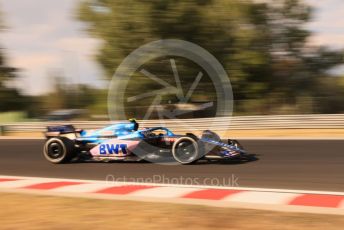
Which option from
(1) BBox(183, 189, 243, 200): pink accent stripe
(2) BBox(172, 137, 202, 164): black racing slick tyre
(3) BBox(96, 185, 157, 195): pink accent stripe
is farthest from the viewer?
(2) BBox(172, 137, 202, 164): black racing slick tyre

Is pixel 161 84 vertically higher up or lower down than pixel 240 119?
higher up

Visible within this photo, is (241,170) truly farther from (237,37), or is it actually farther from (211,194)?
(237,37)

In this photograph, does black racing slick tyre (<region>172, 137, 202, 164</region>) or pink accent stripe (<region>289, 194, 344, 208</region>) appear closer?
pink accent stripe (<region>289, 194, 344, 208</region>)

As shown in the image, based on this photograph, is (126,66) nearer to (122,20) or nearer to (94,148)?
(122,20)

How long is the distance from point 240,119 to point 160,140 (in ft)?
27.8

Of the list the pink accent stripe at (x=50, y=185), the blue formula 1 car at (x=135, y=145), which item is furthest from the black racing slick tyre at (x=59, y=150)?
the pink accent stripe at (x=50, y=185)

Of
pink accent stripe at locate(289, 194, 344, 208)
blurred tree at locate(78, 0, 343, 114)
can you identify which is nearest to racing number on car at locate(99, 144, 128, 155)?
pink accent stripe at locate(289, 194, 344, 208)

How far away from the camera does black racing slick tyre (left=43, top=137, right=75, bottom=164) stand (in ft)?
31.7

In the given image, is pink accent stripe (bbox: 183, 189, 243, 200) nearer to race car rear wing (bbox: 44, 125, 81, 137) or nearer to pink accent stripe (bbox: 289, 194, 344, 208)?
pink accent stripe (bbox: 289, 194, 344, 208)

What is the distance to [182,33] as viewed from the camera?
22.8 meters

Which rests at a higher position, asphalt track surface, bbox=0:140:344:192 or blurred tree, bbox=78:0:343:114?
blurred tree, bbox=78:0:343:114

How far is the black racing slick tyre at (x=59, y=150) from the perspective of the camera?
9.67 m

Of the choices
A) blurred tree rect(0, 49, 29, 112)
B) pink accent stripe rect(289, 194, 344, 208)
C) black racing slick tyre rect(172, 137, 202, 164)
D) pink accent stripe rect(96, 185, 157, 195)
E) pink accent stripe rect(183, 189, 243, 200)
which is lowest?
pink accent stripe rect(289, 194, 344, 208)

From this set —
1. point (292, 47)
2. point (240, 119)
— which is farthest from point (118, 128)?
point (292, 47)
